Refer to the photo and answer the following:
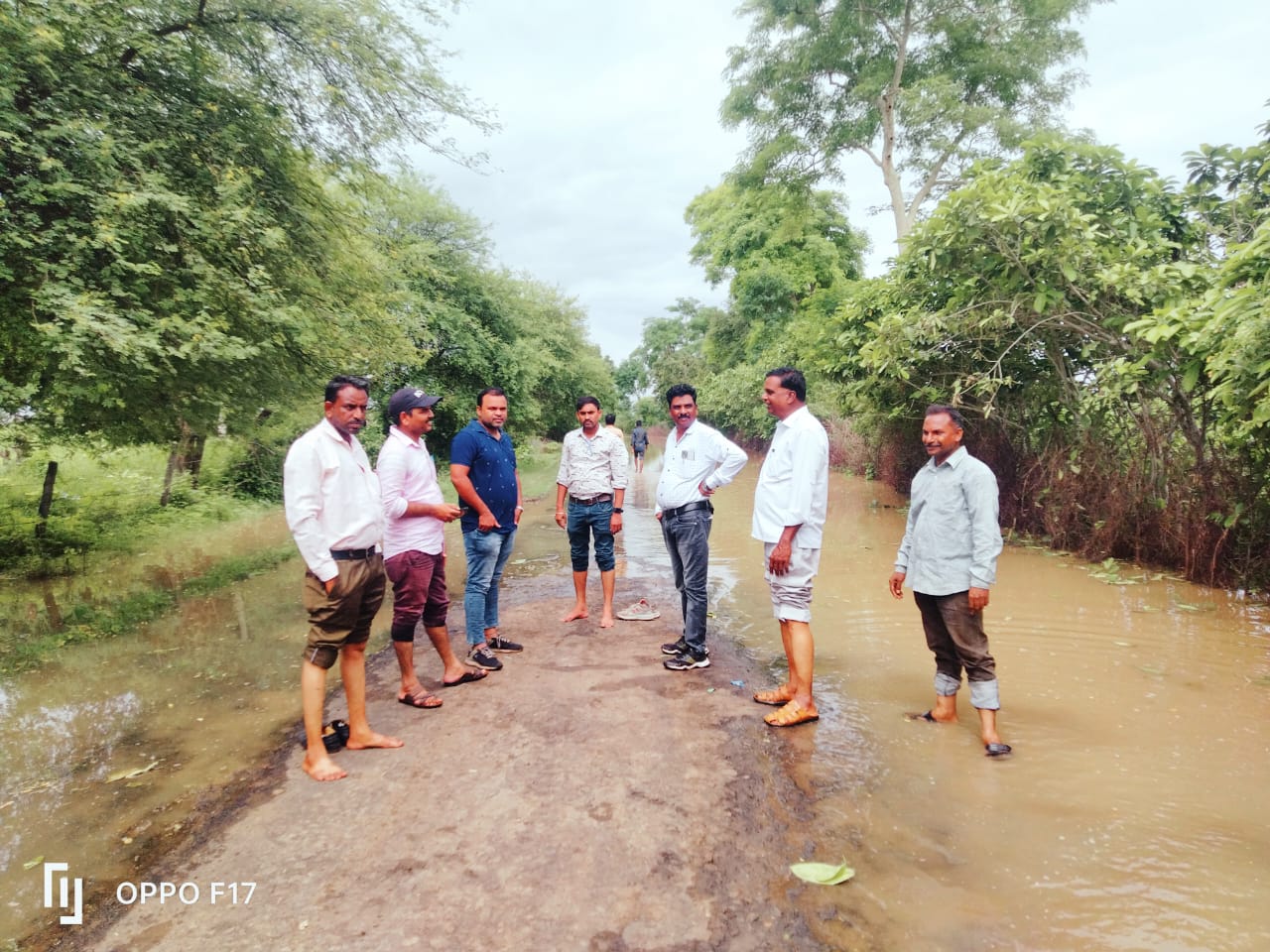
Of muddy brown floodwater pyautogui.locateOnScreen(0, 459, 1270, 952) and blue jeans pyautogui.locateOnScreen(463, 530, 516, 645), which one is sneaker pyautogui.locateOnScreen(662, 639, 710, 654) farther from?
blue jeans pyautogui.locateOnScreen(463, 530, 516, 645)

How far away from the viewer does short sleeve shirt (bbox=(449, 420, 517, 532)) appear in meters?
4.70

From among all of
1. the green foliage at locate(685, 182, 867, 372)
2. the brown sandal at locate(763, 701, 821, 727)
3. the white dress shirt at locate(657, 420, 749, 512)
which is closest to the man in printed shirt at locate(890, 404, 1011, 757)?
the brown sandal at locate(763, 701, 821, 727)

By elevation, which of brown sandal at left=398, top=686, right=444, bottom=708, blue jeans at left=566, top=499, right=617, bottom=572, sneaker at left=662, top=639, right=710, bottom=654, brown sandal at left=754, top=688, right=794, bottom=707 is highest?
blue jeans at left=566, top=499, right=617, bottom=572

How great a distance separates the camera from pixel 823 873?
2.54m

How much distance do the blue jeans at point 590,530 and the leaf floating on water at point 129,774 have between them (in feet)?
9.95

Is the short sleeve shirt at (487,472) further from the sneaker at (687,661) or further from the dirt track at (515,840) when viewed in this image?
the sneaker at (687,661)

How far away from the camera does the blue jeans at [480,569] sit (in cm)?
476

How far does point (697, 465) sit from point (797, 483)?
1.05 m

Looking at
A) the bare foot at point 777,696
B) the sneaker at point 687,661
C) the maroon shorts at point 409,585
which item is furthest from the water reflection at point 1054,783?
the maroon shorts at point 409,585

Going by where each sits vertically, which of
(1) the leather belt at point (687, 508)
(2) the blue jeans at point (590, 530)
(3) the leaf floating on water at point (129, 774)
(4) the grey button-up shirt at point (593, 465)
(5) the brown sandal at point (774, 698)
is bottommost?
(3) the leaf floating on water at point (129, 774)

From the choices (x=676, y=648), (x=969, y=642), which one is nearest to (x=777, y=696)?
(x=676, y=648)

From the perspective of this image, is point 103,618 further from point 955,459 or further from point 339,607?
point 955,459

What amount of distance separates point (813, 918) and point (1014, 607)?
5.06 metres

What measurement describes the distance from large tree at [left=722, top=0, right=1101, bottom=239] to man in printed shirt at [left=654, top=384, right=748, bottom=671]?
14126mm
